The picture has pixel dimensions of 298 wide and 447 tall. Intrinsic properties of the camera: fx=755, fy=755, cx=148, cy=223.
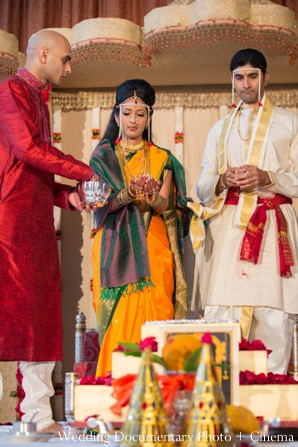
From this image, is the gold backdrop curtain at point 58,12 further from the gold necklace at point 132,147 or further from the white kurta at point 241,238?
the white kurta at point 241,238

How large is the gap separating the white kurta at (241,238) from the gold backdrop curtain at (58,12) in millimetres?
1161

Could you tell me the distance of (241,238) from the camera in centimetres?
401

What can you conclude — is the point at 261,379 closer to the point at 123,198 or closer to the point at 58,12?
the point at 123,198

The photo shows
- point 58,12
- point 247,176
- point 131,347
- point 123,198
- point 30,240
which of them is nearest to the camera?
point 131,347

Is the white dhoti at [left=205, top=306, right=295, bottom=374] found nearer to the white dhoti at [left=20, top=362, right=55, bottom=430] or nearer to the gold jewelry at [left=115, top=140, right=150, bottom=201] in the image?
the gold jewelry at [left=115, top=140, right=150, bottom=201]

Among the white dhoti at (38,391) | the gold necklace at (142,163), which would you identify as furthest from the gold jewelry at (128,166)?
the white dhoti at (38,391)

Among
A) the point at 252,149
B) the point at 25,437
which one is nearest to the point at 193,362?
the point at 25,437

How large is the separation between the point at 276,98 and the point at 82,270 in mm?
1741

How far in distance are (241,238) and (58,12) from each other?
2128 mm

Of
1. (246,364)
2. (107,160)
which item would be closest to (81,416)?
(246,364)

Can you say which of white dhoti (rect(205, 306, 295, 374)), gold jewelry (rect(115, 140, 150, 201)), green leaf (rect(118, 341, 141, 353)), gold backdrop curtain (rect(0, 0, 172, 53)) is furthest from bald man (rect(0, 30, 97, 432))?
gold backdrop curtain (rect(0, 0, 172, 53))

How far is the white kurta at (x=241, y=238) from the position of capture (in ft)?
12.9

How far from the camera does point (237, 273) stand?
3.97m

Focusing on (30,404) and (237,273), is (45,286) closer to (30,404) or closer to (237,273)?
(30,404)
